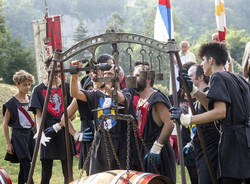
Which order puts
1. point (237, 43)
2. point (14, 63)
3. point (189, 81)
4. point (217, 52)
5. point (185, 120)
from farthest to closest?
point (237, 43) → point (14, 63) → point (217, 52) → point (189, 81) → point (185, 120)

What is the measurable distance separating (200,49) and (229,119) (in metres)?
0.80

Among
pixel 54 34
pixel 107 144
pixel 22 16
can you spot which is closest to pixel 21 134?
pixel 54 34

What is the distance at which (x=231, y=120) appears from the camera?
3682 millimetres

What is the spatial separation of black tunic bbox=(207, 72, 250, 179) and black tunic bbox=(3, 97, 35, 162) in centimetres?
333

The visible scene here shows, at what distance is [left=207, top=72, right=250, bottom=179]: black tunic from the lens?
362 cm

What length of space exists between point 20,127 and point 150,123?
8.25 ft

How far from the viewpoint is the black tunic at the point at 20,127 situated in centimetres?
602

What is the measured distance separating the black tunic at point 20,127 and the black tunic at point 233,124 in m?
3.33

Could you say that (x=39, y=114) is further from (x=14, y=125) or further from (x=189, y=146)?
(x=189, y=146)

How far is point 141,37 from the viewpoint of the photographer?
373 cm

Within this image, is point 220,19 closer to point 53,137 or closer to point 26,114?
point 53,137

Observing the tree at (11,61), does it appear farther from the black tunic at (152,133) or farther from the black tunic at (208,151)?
the black tunic at (208,151)

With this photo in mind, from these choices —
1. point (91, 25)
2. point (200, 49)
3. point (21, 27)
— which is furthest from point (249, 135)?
point (91, 25)

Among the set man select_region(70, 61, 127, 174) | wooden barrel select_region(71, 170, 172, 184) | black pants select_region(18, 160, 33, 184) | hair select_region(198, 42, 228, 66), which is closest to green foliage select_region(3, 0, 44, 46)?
black pants select_region(18, 160, 33, 184)
